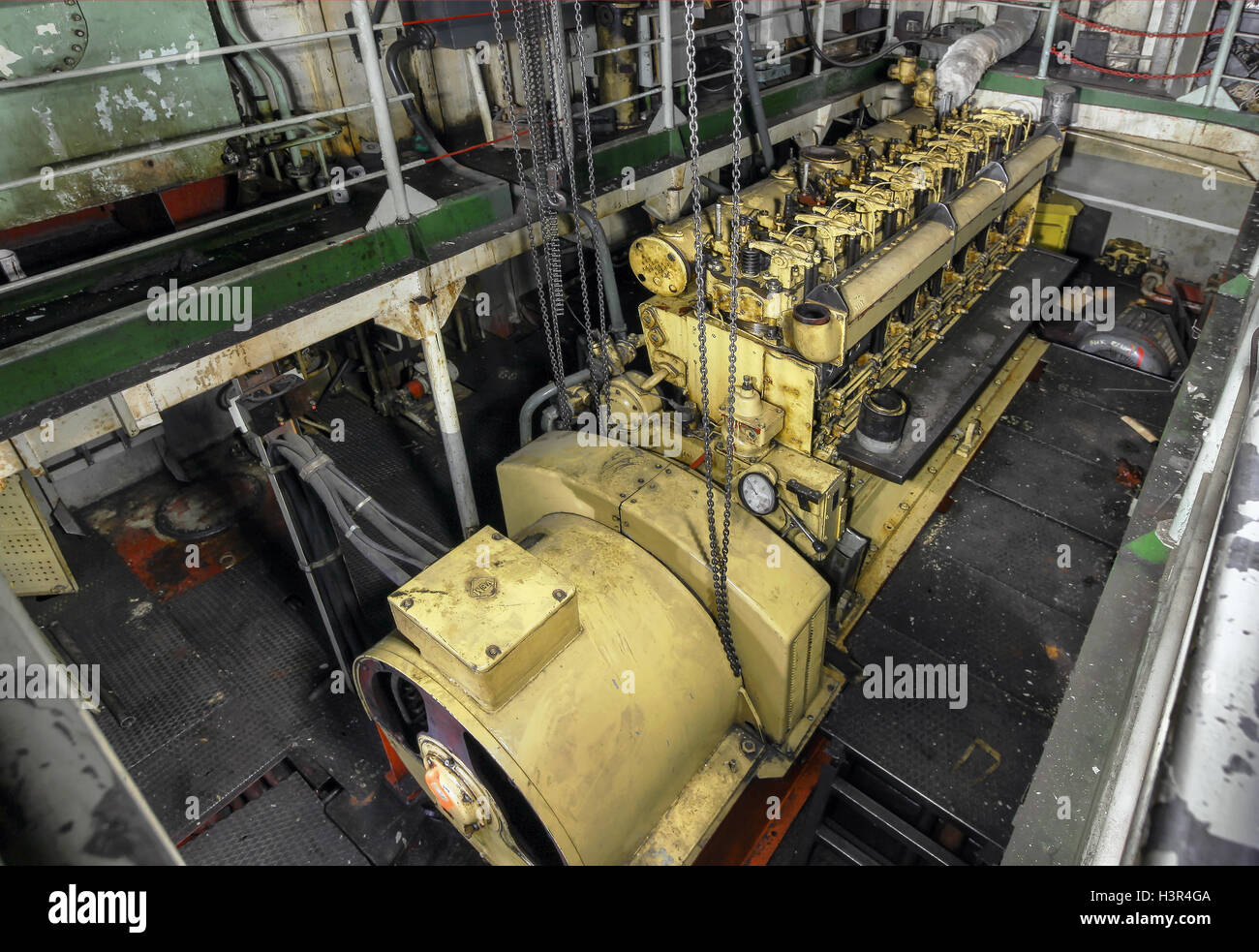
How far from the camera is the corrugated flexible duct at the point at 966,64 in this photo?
538 centimetres

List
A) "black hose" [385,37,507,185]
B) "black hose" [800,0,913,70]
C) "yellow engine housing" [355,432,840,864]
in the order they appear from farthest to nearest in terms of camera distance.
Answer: "black hose" [800,0,913,70]
"black hose" [385,37,507,185]
"yellow engine housing" [355,432,840,864]

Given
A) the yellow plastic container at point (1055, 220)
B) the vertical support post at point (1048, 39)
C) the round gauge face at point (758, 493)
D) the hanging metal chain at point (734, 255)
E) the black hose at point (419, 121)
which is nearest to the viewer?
the hanging metal chain at point (734, 255)

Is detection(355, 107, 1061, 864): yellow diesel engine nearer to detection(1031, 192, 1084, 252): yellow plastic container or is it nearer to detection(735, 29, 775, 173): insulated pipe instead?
detection(735, 29, 775, 173): insulated pipe

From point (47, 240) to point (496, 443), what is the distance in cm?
298

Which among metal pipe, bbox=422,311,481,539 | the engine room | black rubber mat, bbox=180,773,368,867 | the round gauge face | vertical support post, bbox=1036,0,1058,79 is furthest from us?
vertical support post, bbox=1036,0,1058,79

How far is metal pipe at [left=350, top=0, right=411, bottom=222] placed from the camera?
3.27 metres

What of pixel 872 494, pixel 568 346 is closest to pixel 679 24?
pixel 568 346

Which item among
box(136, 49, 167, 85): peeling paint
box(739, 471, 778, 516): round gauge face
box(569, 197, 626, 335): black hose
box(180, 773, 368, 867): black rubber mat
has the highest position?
box(136, 49, 167, 85): peeling paint

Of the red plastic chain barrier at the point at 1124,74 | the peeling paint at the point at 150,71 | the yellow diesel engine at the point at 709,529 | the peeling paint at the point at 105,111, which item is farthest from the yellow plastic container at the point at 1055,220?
the peeling paint at the point at 105,111

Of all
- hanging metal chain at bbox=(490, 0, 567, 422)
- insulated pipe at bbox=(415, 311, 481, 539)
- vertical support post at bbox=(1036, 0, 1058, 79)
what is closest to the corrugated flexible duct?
vertical support post at bbox=(1036, 0, 1058, 79)

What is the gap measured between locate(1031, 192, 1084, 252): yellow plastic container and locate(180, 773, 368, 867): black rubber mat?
6.64 m

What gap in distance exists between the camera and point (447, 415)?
13.6 feet

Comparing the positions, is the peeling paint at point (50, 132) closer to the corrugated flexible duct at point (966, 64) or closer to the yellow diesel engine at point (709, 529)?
the yellow diesel engine at point (709, 529)

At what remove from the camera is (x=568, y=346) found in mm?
6738
